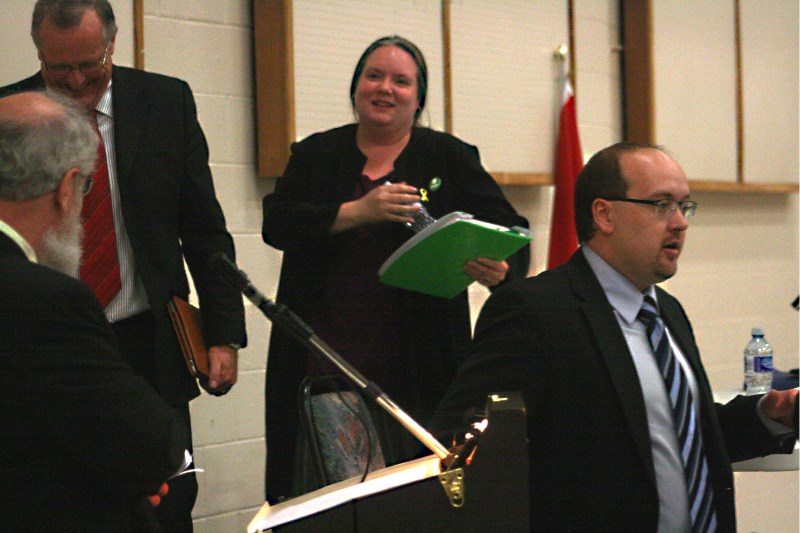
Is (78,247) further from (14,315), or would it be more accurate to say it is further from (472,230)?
(472,230)

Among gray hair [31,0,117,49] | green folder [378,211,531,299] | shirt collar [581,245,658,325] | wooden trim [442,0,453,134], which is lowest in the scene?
shirt collar [581,245,658,325]

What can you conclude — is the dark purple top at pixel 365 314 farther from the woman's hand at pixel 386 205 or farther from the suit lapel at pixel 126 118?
the suit lapel at pixel 126 118

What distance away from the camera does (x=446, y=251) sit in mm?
2266

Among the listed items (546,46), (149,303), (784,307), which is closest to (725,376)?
(784,307)

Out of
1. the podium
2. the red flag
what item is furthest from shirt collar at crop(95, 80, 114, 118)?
the red flag

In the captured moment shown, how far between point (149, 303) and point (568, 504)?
101 cm

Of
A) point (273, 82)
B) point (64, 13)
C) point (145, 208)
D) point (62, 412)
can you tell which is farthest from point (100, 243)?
point (273, 82)

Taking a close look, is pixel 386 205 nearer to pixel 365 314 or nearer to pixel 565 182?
pixel 365 314

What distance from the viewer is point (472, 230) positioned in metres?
2.19

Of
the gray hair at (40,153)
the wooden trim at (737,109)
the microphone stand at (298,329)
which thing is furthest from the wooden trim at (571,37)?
the gray hair at (40,153)

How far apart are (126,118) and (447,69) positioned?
1.90 meters

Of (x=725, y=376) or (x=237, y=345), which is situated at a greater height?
(x=237, y=345)

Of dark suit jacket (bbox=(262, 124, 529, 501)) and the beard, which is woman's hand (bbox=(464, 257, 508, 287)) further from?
the beard

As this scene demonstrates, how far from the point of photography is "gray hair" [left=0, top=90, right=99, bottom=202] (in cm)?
146
